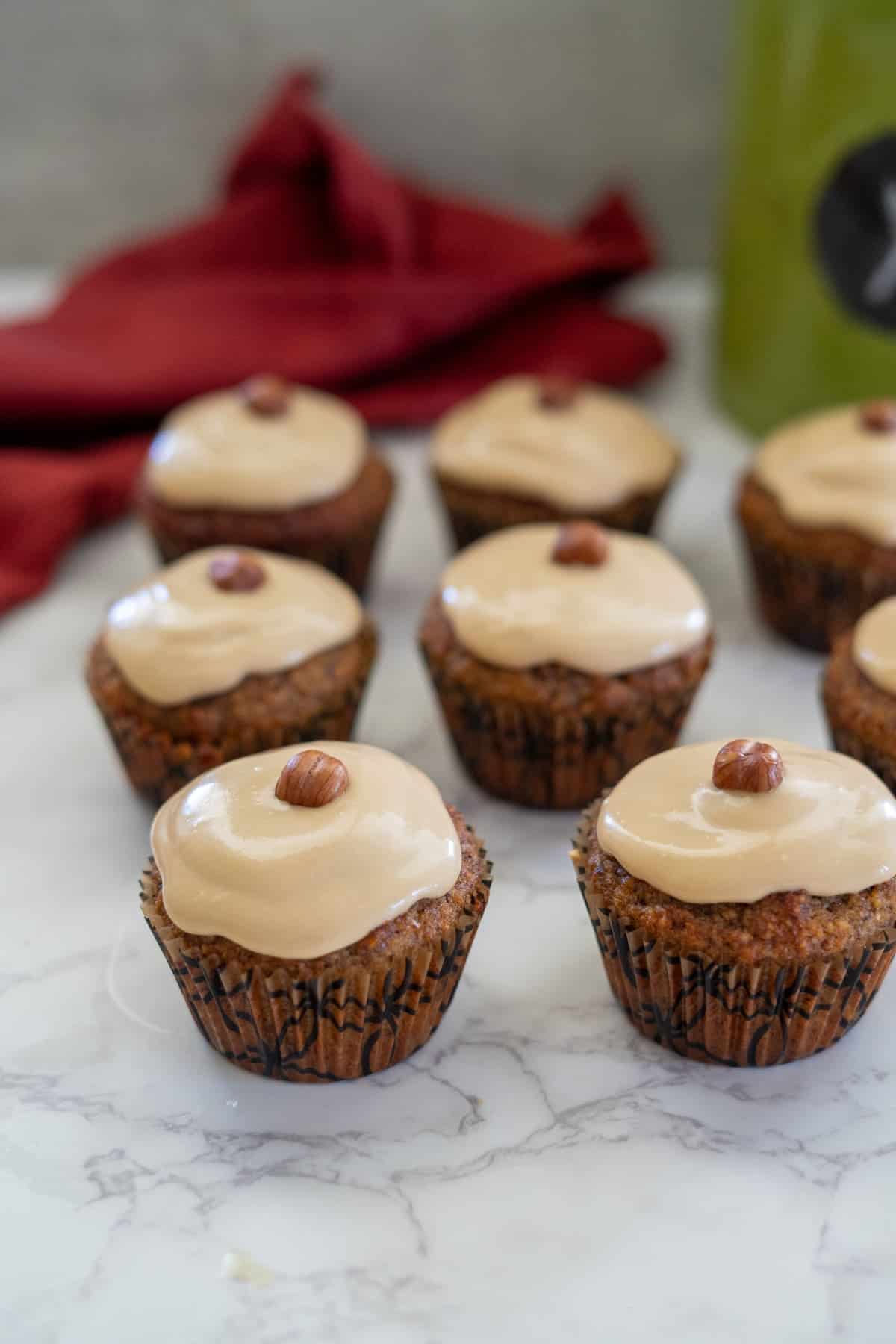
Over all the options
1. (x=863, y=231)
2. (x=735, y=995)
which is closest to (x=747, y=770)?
(x=735, y=995)

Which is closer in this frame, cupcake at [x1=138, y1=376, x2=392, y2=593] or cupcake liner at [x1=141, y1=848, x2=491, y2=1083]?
cupcake liner at [x1=141, y1=848, x2=491, y2=1083]

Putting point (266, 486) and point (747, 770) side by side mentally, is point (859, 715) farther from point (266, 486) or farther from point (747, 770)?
point (266, 486)

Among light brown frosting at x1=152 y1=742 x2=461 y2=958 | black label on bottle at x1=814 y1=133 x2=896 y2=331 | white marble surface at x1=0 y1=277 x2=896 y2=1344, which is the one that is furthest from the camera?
black label on bottle at x1=814 y1=133 x2=896 y2=331

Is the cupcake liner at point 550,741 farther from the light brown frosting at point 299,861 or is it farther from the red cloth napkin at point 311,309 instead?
the red cloth napkin at point 311,309

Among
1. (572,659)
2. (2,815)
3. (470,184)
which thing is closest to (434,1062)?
(572,659)

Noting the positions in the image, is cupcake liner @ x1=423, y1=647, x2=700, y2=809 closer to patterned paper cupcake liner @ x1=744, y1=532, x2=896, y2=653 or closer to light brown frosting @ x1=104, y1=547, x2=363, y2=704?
light brown frosting @ x1=104, y1=547, x2=363, y2=704

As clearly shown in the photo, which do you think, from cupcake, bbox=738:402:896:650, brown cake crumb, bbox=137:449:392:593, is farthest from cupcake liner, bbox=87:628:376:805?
cupcake, bbox=738:402:896:650
